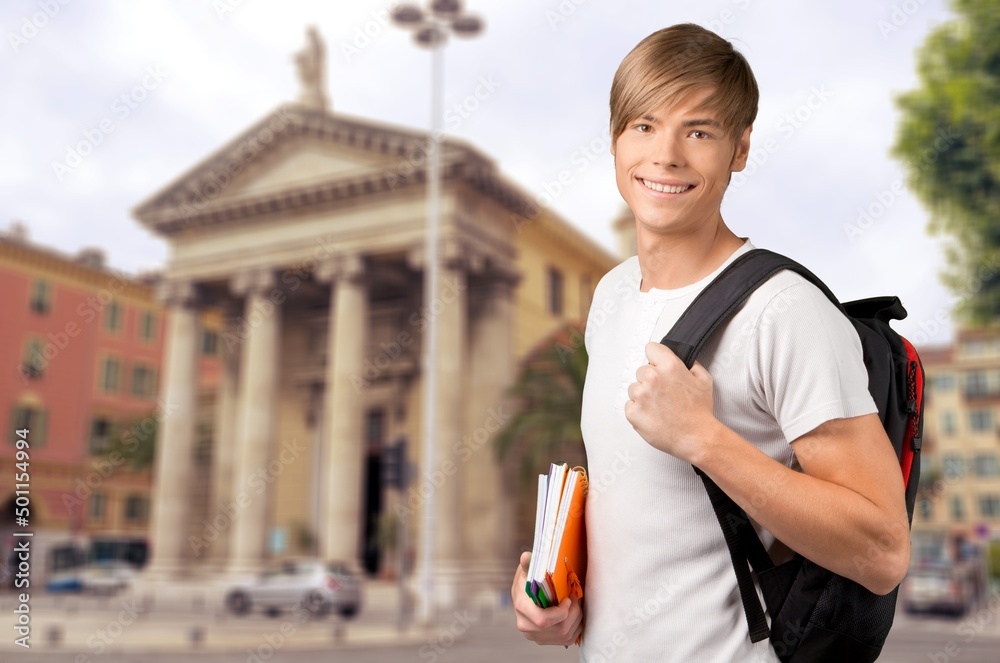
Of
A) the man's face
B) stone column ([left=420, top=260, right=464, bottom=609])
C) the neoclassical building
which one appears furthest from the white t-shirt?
the neoclassical building

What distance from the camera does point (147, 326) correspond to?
182 ft

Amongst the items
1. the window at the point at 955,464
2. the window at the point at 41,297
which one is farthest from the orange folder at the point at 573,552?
the window at the point at 955,464

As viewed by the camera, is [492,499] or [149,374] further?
[149,374]

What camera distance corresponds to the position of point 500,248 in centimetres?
3195

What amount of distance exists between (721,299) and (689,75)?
39cm

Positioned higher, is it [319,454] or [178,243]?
[178,243]

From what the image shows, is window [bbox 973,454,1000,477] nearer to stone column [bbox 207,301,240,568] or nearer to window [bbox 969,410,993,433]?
window [bbox 969,410,993,433]

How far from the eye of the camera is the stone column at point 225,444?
114 ft

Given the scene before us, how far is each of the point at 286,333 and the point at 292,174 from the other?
702 cm

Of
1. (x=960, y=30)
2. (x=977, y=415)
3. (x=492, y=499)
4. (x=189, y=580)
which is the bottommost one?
(x=189, y=580)

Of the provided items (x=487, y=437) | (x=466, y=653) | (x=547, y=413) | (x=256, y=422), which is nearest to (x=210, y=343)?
(x=256, y=422)

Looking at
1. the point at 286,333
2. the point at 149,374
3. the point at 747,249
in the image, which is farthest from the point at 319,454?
the point at 747,249

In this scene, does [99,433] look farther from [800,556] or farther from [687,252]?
[800,556]

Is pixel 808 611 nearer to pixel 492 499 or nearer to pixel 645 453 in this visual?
pixel 645 453
